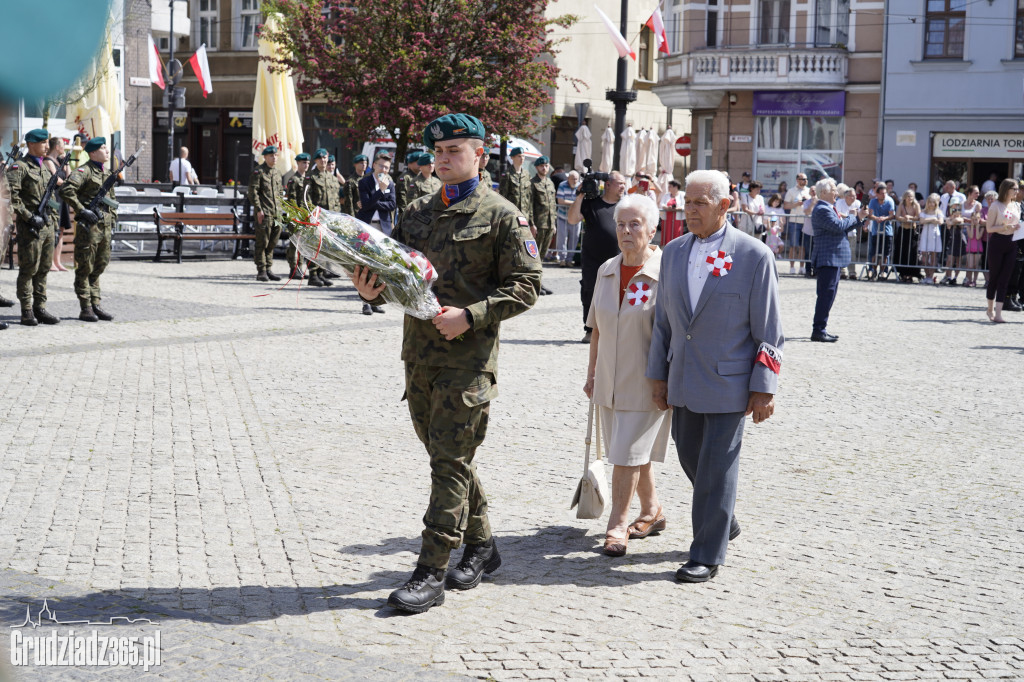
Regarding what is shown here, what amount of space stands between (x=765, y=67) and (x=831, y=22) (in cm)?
259

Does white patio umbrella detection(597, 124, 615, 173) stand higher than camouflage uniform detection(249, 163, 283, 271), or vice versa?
white patio umbrella detection(597, 124, 615, 173)

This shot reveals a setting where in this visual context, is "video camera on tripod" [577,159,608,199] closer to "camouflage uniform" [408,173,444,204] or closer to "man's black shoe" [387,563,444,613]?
"camouflage uniform" [408,173,444,204]

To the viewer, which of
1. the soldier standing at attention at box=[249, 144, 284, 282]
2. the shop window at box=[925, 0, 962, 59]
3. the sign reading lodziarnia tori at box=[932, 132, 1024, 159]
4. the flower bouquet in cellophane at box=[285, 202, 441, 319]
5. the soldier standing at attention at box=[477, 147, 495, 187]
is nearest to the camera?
the flower bouquet in cellophane at box=[285, 202, 441, 319]

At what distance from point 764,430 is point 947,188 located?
1839 cm

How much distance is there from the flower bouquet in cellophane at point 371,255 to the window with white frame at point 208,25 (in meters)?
45.4

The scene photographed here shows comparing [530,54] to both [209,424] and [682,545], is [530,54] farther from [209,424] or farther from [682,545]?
[682,545]

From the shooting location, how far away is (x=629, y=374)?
18.3ft

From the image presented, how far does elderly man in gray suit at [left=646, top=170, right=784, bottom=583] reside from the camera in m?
5.07

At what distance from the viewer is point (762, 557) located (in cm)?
551

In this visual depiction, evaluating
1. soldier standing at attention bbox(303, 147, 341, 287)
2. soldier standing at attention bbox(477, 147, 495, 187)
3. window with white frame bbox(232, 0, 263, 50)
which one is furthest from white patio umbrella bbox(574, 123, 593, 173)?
soldier standing at attention bbox(477, 147, 495, 187)

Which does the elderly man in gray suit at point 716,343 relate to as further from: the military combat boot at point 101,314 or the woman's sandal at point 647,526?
the military combat boot at point 101,314

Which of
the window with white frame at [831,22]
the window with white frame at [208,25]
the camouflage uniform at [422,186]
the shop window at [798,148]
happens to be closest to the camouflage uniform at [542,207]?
the camouflage uniform at [422,186]

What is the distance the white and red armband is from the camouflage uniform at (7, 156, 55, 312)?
9.52 metres

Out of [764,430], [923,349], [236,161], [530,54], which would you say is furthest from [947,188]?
[236,161]
